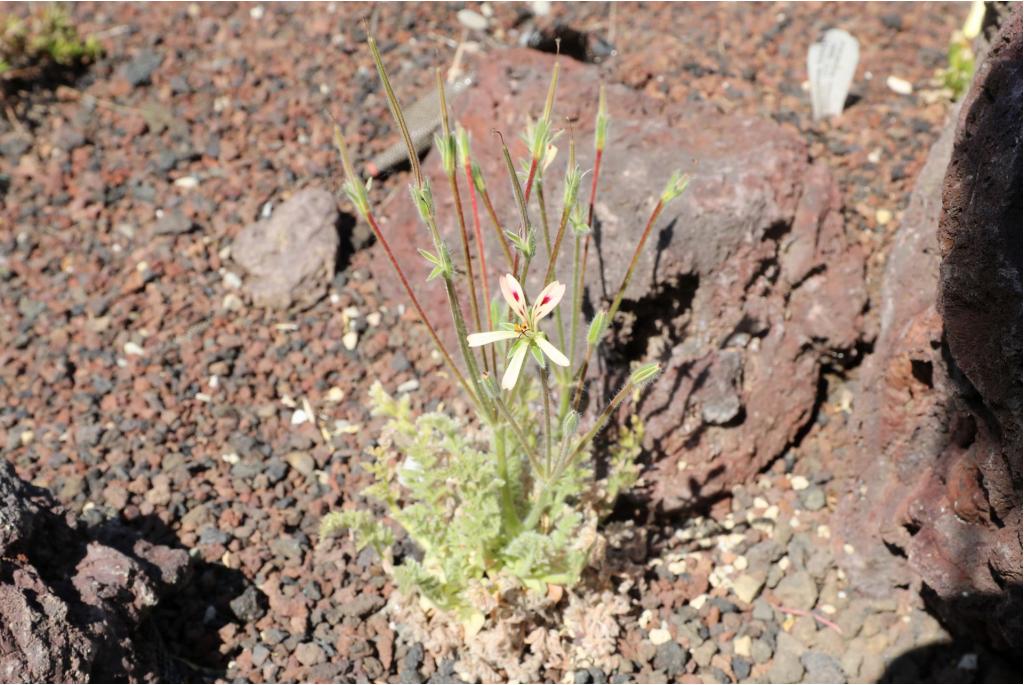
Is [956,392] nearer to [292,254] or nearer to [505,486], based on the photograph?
[505,486]

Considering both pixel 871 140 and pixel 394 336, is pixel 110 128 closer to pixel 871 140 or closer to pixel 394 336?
pixel 394 336

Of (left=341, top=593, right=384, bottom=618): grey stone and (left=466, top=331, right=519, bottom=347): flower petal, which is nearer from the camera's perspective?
(left=466, top=331, right=519, bottom=347): flower petal

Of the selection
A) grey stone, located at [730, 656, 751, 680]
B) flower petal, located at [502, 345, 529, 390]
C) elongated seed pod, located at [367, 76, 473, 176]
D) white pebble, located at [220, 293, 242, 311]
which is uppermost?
flower petal, located at [502, 345, 529, 390]

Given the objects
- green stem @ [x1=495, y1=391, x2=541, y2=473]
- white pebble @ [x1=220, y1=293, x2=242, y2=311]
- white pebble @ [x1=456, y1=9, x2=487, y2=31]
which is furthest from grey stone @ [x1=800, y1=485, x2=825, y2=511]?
Result: white pebble @ [x1=456, y1=9, x2=487, y2=31]

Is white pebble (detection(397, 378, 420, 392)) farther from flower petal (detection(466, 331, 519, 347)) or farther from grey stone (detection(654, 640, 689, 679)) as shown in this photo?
flower petal (detection(466, 331, 519, 347))

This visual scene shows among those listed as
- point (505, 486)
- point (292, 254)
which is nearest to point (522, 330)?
point (505, 486)

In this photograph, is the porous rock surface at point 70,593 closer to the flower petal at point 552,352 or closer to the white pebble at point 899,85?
→ the flower petal at point 552,352
